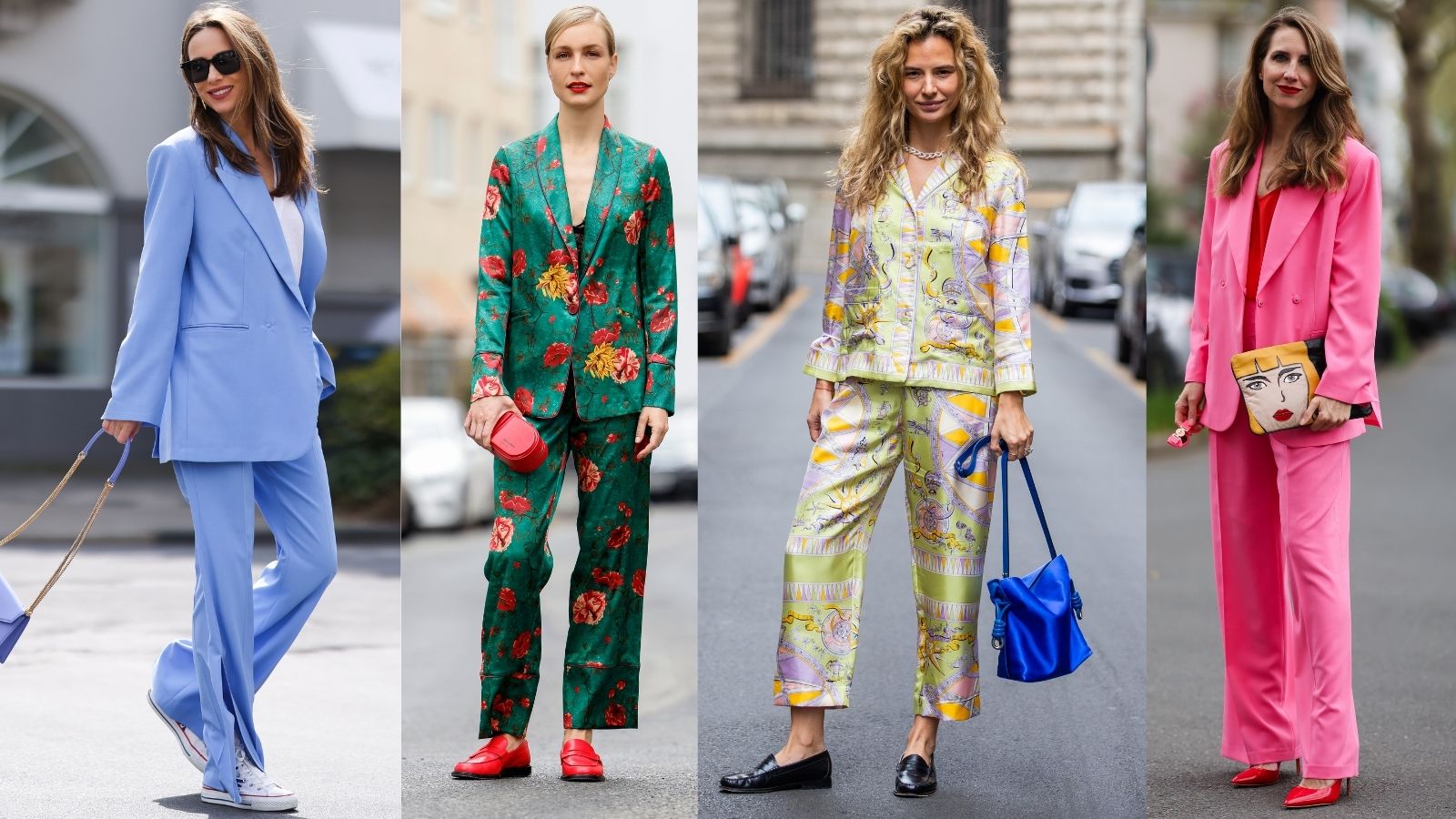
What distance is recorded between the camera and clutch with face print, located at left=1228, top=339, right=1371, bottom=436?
5043 millimetres

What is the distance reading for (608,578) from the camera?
480cm

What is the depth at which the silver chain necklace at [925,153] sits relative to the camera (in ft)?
15.0

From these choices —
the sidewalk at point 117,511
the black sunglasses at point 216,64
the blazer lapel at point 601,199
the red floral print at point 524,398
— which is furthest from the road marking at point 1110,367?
the sidewalk at point 117,511

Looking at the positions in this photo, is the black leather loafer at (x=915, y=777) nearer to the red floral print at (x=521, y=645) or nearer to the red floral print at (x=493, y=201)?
the red floral print at (x=521, y=645)

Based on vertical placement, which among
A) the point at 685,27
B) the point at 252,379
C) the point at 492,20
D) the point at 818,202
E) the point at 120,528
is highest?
the point at 492,20

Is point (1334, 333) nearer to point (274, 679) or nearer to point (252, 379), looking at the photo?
point (252, 379)

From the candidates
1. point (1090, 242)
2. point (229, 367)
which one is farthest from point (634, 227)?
point (1090, 242)

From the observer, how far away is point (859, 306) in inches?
182

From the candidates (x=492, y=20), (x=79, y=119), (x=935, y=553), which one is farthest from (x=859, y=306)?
(x=492, y=20)

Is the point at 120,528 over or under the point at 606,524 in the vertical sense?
under

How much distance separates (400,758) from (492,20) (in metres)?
32.4

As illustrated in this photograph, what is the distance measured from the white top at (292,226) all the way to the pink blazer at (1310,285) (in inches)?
102

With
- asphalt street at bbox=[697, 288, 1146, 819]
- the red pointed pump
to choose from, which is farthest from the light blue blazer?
the red pointed pump

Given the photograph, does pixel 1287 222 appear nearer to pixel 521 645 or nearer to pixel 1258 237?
pixel 1258 237
